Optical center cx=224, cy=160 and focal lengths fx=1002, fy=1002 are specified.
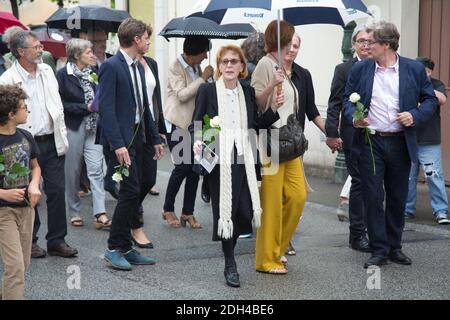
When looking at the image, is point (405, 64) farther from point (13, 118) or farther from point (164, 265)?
point (13, 118)

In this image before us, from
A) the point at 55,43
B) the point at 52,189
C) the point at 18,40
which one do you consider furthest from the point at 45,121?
the point at 55,43

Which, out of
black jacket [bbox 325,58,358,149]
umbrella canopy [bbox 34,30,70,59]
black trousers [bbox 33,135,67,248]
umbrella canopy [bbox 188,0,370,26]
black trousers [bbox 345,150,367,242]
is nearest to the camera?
black trousers [bbox 33,135,67,248]

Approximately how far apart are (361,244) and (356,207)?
1.12ft

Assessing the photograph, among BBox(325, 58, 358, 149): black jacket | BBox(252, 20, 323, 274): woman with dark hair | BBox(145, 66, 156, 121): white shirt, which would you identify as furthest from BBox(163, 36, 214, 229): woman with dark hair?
BBox(252, 20, 323, 274): woman with dark hair

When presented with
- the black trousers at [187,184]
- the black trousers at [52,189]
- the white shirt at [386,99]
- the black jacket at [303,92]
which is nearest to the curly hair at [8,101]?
the black trousers at [52,189]

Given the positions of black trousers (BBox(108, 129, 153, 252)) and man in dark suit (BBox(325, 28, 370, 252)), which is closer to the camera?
black trousers (BBox(108, 129, 153, 252))

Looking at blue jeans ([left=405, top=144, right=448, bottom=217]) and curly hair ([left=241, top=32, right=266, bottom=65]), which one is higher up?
curly hair ([left=241, top=32, right=266, bottom=65])

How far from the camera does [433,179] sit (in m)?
10.5

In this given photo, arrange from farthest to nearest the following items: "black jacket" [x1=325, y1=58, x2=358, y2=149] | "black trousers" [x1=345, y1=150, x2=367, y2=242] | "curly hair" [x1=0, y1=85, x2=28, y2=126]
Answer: "black trousers" [x1=345, y1=150, x2=367, y2=242]
"black jacket" [x1=325, y1=58, x2=358, y2=149]
"curly hair" [x1=0, y1=85, x2=28, y2=126]

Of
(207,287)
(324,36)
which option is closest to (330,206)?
(324,36)

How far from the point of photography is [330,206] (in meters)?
11.5

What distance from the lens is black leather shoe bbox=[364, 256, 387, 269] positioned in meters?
8.23

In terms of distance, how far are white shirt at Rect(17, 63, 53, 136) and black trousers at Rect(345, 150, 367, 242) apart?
268 cm

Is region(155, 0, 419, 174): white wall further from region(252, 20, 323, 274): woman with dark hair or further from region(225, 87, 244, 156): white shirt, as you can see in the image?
region(225, 87, 244, 156): white shirt
